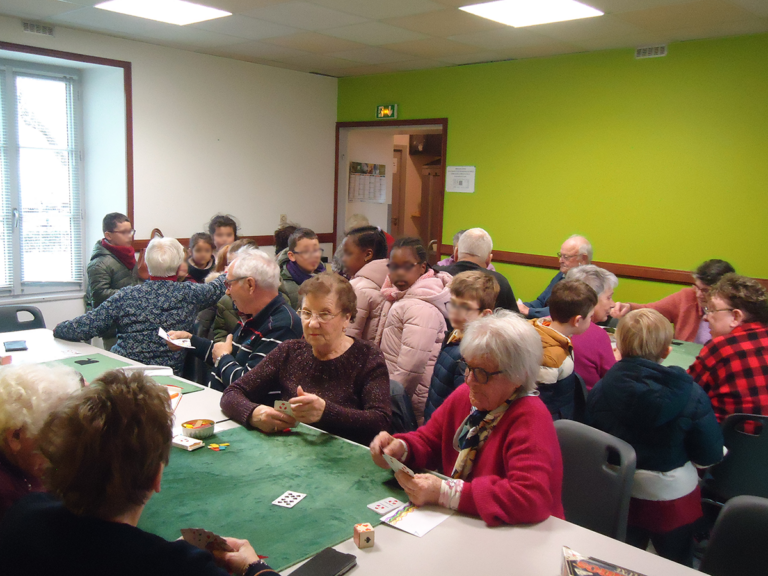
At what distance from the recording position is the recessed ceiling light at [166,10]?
4.69 meters

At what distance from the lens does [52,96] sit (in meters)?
5.98

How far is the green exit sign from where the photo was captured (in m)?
7.37

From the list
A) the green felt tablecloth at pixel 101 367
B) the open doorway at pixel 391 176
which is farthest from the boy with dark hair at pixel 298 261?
the open doorway at pixel 391 176

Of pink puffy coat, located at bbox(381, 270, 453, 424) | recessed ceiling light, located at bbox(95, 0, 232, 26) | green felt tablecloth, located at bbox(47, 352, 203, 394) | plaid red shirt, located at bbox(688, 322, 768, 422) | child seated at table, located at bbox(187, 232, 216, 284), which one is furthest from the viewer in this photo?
child seated at table, located at bbox(187, 232, 216, 284)

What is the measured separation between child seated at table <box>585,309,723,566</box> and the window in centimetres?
563

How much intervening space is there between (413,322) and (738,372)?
153 centimetres

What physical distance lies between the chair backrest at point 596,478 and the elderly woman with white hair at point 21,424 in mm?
1683

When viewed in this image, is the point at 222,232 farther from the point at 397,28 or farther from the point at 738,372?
the point at 738,372

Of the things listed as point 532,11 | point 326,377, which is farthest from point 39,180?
point 326,377

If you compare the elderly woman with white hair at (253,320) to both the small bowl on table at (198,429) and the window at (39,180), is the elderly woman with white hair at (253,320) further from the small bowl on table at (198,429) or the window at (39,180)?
the window at (39,180)

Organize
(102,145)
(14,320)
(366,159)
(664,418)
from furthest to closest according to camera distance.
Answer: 1. (366,159)
2. (102,145)
3. (14,320)
4. (664,418)

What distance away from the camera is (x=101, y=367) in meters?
3.11

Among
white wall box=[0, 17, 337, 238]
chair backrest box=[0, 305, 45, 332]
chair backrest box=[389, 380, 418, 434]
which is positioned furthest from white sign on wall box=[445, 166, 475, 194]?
chair backrest box=[389, 380, 418, 434]

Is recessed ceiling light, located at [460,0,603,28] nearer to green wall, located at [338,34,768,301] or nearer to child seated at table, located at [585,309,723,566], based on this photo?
green wall, located at [338,34,768,301]
